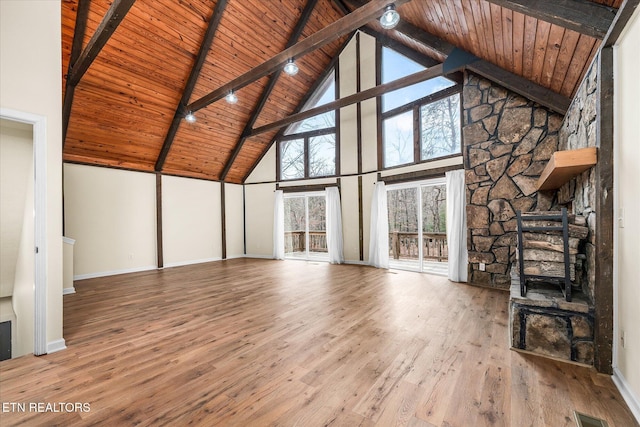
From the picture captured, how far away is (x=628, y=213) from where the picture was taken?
1.71 meters

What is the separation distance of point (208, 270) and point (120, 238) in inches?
84.9

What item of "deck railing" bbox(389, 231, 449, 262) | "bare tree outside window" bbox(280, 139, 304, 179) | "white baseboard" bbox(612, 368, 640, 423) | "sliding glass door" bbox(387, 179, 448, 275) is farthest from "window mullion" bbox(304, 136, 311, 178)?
"white baseboard" bbox(612, 368, 640, 423)

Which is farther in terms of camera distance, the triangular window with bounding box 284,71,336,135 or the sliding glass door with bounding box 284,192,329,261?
the sliding glass door with bounding box 284,192,329,261

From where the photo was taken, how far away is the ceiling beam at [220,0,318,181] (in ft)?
18.5

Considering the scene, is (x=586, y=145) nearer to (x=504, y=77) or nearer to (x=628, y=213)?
(x=628, y=213)

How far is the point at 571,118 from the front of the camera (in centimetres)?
307

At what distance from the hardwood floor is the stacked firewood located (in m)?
0.79

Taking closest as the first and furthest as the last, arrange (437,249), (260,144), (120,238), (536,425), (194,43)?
(536,425) → (194,43) → (120,238) → (437,249) → (260,144)

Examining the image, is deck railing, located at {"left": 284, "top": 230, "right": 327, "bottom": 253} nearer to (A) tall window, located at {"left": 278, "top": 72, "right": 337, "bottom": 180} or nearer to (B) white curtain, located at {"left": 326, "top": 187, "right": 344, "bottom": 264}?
(B) white curtain, located at {"left": 326, "top": 187, "right": 344, "bottom": 264}

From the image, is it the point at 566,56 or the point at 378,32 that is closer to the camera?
the point at 566,56

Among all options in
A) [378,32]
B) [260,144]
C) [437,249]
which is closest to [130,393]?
[437,249]

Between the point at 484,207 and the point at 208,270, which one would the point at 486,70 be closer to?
the point at 484,207

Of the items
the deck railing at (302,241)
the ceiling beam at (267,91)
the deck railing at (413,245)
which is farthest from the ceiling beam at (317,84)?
the deck railing at (413,245)

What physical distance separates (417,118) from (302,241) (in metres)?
5.02
